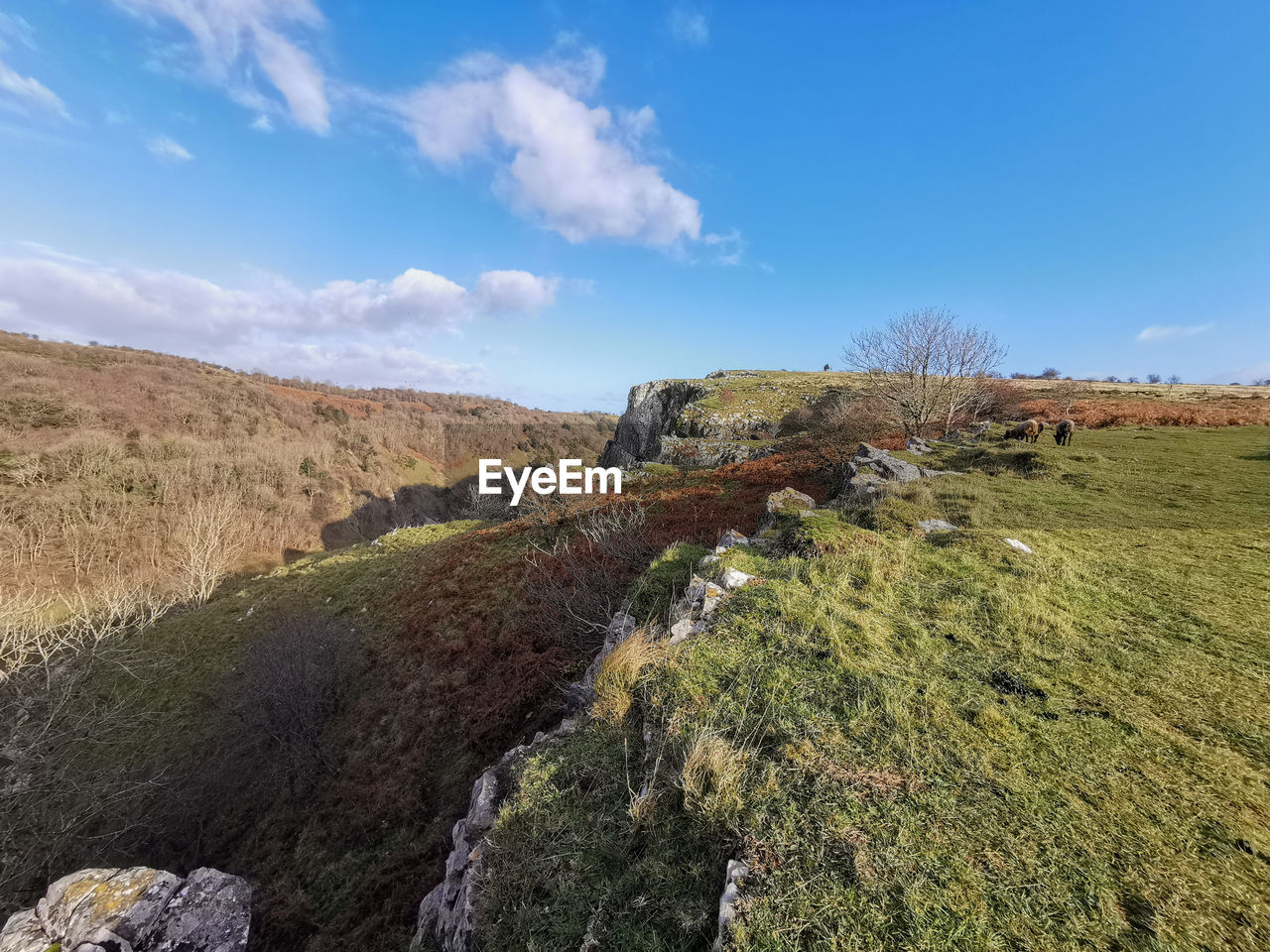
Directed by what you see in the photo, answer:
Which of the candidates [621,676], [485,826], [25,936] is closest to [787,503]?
[621,676]

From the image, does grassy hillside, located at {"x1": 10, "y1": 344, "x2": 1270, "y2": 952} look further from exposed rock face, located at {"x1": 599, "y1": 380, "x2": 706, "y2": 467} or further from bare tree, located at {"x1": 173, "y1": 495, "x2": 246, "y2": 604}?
exposed rock face, located at {"x1": 599, "y1": 380, "x2": 706, "y2": 467}

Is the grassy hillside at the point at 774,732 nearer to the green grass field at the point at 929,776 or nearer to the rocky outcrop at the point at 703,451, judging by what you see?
the green grass field at the point at 929,776

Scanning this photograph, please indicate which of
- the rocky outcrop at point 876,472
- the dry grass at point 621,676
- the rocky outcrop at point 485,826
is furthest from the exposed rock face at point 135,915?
the rocky outcrop at point 876,472

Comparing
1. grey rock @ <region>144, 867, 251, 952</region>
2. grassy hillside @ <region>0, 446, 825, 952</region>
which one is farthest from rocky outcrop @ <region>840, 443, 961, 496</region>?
grey rock @ <region>144, 867, 251, 952</region>

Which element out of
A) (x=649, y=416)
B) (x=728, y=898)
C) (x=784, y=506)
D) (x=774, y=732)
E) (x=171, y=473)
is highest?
(x=649, y=416)

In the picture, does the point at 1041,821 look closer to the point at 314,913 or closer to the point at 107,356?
the point at 314,913

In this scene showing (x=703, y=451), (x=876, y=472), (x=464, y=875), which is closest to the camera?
(x=464, y=875)

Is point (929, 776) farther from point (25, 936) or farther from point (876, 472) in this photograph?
point (25, 936)

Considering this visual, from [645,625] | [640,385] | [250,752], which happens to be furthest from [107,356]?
[645,625]
